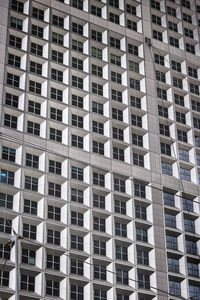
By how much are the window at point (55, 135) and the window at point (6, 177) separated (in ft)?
22.5

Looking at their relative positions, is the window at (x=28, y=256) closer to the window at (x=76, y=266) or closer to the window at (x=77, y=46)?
the window at (x=76, y=266)

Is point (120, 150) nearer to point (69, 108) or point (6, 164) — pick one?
point (69, 108)

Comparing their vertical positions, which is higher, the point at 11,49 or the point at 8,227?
the point at 11,49

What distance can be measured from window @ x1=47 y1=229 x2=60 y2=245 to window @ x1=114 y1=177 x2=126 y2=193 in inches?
364

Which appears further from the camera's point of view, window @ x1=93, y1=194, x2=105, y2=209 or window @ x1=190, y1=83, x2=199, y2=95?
window @ x1=190, y1=83, x2=199, y2=95

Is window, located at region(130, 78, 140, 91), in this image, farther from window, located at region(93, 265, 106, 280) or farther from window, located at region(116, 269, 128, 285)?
window, located at region(93, 265, 106, 280)

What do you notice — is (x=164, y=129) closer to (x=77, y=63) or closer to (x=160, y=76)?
(x=160, y=76)

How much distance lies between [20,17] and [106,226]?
87.9 feet

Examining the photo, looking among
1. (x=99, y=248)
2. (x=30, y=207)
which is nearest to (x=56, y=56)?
(x=30, y=207)

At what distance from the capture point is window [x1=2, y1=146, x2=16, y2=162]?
64625 millimetres

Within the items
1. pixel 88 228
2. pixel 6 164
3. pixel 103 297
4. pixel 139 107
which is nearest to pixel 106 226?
pixel 88 228

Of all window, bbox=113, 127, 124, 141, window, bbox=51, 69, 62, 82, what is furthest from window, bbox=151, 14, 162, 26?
window, bbox=113, 127, 124, 141

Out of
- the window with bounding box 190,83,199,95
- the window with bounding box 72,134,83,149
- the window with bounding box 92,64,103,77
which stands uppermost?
the window with bounding box 190,83,199,95

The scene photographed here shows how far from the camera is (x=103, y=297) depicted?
2435 inches
